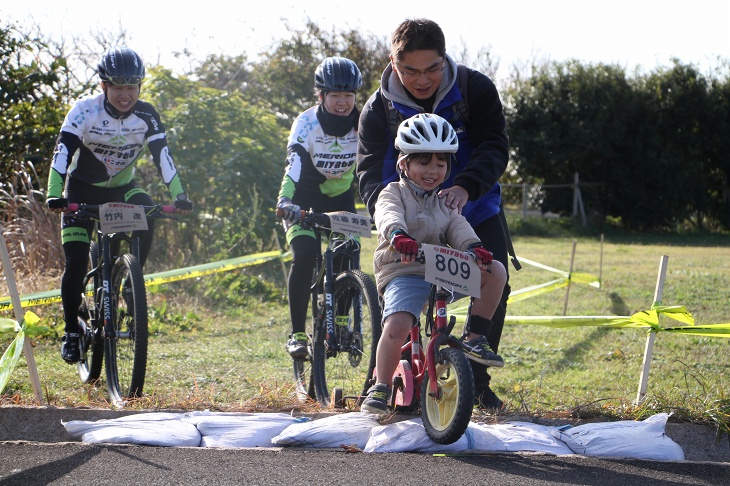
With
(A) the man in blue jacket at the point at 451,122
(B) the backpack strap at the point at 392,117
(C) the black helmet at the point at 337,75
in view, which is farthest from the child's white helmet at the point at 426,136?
(C) the black helmet at the point at 337,75

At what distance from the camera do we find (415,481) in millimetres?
3957

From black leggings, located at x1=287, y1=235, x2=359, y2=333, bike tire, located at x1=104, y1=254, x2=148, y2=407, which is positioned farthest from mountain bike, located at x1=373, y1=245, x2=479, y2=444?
bike tire, located at x1=104, y1=254, x2=148, y2=407

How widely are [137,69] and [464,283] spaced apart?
3.01 metres

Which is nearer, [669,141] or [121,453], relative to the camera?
[121,453]

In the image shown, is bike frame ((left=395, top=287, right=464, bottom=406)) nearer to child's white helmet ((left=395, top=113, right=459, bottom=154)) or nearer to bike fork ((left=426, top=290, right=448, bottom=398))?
bike fork ((left=426, top=290, right=448, bottom=398))

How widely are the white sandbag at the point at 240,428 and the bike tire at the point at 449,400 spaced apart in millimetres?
809

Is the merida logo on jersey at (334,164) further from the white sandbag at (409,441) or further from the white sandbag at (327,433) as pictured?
the white sandbag at (409,441)

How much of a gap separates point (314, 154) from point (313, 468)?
9.26 ft

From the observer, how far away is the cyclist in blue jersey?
631cm

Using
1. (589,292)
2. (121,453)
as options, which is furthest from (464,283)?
(589,292)

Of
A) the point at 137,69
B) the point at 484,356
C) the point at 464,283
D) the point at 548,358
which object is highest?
the point at 137,69

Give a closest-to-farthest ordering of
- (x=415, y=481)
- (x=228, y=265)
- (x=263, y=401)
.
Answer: (x=415, y=481) < (x=263, y=401) < (x=228, y=265)

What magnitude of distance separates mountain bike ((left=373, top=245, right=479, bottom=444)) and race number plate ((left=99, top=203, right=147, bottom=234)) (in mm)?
2441

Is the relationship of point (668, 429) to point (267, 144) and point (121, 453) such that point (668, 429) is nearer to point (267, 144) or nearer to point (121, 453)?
point (121, 453)
